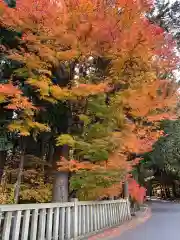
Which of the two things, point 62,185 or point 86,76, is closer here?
point 62,185

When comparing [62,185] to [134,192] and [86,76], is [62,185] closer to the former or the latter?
[86,76]

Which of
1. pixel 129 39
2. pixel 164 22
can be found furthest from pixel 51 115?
pixel 164 22

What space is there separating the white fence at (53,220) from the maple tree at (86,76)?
0.93 m

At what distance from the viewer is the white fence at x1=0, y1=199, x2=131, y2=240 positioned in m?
6.38

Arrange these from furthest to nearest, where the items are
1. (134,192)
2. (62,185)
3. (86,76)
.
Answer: (134,192) → (86,76) → (62,185)

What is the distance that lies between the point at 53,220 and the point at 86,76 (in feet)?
17.4

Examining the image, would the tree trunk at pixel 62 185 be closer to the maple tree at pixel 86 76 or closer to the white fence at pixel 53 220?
the maple tree at pixel 86 76

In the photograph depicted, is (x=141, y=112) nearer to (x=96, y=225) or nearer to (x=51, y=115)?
(x=51, y=115)

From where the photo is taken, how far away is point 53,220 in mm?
8062

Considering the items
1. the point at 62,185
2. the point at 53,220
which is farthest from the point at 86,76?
the point at 53,220

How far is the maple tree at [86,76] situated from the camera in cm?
939

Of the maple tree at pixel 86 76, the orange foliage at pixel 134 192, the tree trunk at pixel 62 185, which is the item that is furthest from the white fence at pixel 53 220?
the orange foliage at pixel 134 192

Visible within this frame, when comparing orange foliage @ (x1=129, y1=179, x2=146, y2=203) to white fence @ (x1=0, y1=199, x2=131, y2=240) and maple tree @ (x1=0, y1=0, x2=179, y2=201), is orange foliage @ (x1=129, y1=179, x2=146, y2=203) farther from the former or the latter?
maple tree @ (x1=0, y1=0, x2=179, y2=201)

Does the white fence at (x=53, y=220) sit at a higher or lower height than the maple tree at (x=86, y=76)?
lower
